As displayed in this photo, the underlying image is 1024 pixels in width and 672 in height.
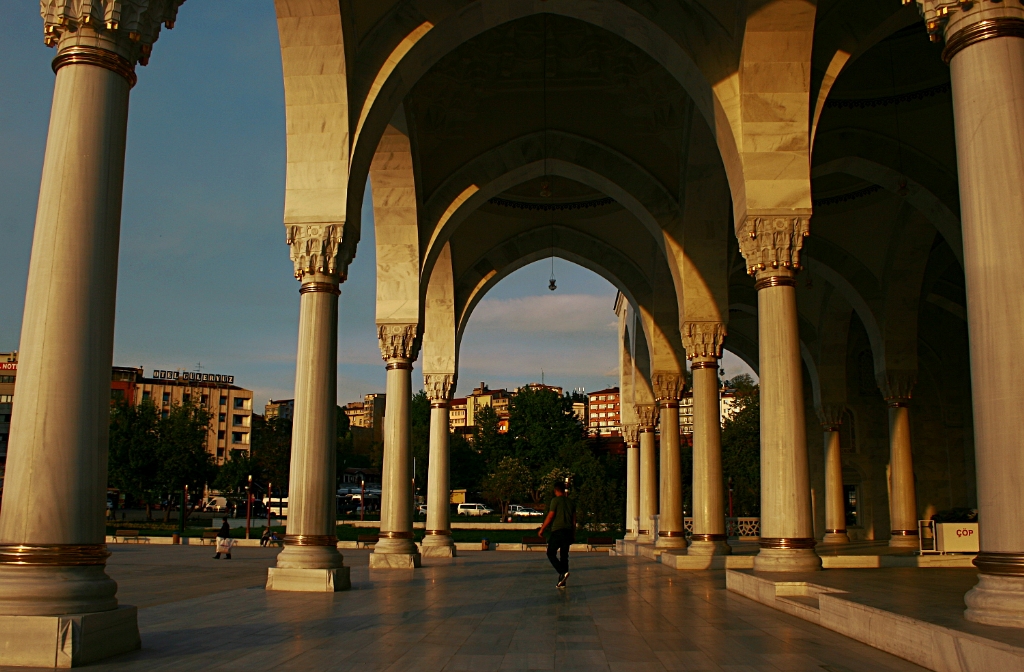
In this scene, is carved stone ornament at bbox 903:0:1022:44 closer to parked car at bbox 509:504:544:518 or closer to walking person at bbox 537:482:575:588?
walking person at bbox 537:482:575:588

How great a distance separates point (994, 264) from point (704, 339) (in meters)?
11.3

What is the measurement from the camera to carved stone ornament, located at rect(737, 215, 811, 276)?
11.3 meters

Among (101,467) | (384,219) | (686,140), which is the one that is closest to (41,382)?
(101,467)

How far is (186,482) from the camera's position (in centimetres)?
4678

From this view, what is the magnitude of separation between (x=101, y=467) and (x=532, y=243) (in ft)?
61.5

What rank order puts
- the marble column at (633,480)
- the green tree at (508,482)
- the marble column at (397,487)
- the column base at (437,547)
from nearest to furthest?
the marble column at (397,487)
the column base at (437,547)
the marble column at (633,480)
the green tree at (508,482)

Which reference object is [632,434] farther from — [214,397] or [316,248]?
[214,397]

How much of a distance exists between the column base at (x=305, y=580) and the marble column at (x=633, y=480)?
17785mm

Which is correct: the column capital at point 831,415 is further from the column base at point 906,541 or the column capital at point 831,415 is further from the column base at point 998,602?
the column base at point 998,602

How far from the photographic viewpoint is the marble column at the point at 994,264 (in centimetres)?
537

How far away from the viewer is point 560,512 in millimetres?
11406

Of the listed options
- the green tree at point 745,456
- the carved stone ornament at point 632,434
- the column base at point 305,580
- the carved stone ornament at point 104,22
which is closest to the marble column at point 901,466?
the carved stone ornament at point 632,434

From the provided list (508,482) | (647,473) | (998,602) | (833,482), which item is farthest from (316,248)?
(508,482)

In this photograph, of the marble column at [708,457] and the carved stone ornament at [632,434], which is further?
the carved stone ornament at [632,434]
